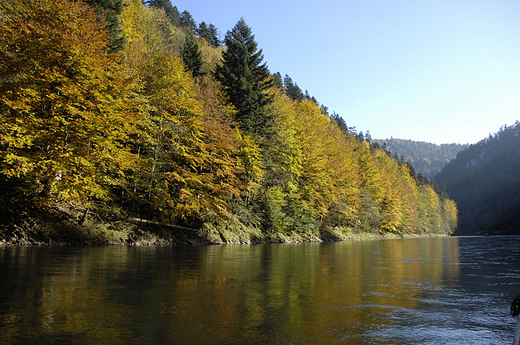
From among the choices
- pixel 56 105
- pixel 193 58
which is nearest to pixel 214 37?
pixel 193 58

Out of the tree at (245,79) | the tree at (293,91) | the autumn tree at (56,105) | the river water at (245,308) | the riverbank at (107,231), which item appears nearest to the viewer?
the river water at (245,308)

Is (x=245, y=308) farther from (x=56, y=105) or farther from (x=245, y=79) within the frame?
(x=245, y=79)

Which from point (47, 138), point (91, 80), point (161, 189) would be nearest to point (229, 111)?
point (161, 189)

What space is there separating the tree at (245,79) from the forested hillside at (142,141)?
147mm

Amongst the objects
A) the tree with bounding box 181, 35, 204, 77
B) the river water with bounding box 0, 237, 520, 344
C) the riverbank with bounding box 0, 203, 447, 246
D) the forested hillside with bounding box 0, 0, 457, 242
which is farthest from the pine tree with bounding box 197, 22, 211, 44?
the river water with bounding box 0, 237, 520, 344

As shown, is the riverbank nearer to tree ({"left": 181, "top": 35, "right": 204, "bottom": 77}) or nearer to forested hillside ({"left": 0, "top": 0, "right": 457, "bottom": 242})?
forested hillside ({"left": 0, "top": 0, "right": 457, "bottom": 242})

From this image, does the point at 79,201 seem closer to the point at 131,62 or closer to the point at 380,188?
the point at 131,62

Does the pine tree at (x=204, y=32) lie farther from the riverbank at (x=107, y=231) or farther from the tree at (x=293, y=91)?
the riverbank at (x=107, y=231)

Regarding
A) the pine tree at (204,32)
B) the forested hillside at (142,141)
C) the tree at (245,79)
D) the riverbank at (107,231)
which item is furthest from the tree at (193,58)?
the pine tree at (204,32)

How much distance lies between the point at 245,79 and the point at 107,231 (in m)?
21.3

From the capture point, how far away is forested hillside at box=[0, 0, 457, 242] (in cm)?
1628

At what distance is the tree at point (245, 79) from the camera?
33.8 m

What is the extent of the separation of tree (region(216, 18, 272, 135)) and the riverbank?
10274mm

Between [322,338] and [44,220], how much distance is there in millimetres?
17618
